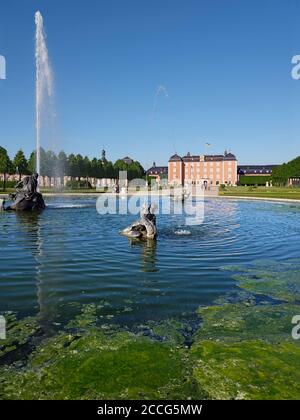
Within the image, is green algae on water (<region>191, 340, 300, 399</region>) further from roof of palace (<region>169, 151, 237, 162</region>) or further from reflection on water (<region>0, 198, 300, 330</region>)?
roof of palace (<region>169, 151, 237, 162</region>)

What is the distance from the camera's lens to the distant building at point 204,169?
168 m

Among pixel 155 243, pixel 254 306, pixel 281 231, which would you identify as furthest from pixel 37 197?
pixel 254 306

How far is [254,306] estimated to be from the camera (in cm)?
808

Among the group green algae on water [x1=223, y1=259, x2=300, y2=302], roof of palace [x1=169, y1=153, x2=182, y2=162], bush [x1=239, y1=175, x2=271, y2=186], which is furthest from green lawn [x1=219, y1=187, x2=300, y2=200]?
roof of palace [x1=169, y1=153, x2=182, y2=162]

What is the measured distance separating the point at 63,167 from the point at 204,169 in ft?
338

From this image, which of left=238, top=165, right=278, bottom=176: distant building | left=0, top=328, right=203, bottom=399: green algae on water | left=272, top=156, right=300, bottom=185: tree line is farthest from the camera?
left=238, top=165, right=278, bottom=176: distant building

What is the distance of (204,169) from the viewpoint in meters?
172

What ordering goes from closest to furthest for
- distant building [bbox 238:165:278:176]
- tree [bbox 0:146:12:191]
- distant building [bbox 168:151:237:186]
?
1. tree [bbox 0:146:12:191]
2. distant building [bbox 168:151:237:186]
3. distant building [bbox 238:165:278:176]

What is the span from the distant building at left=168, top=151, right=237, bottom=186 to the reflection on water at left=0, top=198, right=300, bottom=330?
15040 centimetres

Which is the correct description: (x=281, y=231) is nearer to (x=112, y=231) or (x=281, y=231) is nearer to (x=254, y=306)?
(x=112, y=231)

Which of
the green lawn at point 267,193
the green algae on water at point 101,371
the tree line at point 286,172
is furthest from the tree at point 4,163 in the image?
the tree line at point 286,172

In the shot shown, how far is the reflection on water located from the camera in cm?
796

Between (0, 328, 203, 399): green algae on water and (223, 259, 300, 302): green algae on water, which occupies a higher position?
(223, 259, 300, 302): green algae on water

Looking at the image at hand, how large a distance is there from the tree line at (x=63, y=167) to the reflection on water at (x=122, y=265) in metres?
45.1
